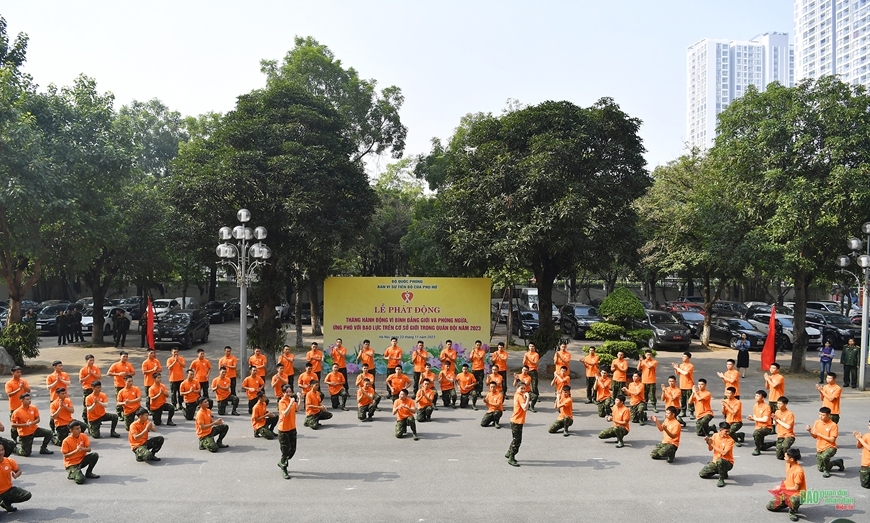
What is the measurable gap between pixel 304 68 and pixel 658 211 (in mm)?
15733

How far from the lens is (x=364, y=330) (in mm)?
18609

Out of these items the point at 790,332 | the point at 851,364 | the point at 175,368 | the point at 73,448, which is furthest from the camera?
the point at 790,332

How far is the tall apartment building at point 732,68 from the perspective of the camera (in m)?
177

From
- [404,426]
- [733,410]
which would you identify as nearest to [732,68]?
[733,410]

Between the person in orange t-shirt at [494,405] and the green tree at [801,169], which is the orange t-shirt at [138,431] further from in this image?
the green tree at [801,169]

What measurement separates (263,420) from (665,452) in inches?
270

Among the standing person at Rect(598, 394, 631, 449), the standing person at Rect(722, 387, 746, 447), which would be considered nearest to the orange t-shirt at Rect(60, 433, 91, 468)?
the standing person at Rect(598, 394, 631, 449)

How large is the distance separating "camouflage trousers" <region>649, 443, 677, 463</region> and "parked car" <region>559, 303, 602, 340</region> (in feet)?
57.3

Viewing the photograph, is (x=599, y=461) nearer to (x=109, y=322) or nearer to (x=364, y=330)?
(x=364, y=330)

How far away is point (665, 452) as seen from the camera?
1053 centimetres

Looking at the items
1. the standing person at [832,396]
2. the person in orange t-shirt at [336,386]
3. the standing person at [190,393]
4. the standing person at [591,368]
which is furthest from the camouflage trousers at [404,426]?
the standing person at [832,396]

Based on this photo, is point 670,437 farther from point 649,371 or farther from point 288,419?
point 288,419

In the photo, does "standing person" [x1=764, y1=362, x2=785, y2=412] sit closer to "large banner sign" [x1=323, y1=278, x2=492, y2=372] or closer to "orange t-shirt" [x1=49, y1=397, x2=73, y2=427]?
"large banner sign" [x1=323, y1=278, x2=492, y2=372]

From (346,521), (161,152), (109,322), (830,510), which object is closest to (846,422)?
(830,510)
